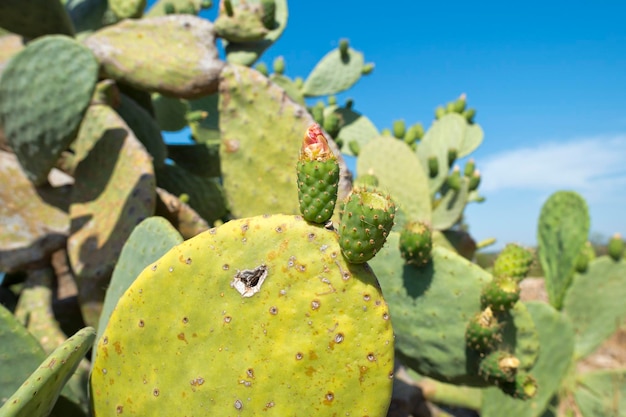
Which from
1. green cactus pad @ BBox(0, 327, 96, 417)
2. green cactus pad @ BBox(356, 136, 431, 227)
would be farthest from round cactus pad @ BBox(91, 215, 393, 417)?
green cactus pad @ BBox(356, 136, 431, 227)

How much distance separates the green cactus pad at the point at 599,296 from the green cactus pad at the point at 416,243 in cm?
180

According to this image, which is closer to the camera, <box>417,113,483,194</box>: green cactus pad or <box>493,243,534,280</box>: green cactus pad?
<box>493,243,534,280</box>: green cactus pad

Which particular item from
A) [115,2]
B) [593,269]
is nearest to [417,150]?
[593,269]

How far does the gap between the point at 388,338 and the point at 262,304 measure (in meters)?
0.24

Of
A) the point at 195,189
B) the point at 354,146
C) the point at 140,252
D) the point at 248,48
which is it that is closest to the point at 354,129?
the point at 354,146

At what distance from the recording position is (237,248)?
1035 millimetres

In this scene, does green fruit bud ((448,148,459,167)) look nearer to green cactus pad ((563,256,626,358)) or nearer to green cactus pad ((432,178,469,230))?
green cactus pad ((432,178,469,230))

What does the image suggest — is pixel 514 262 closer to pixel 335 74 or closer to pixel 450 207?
pixel 450 207

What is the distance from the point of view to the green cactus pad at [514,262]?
194cm

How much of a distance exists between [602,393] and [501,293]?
2.30 meters

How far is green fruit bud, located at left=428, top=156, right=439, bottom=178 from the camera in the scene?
10.7 feet

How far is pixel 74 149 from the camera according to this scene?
2430mm

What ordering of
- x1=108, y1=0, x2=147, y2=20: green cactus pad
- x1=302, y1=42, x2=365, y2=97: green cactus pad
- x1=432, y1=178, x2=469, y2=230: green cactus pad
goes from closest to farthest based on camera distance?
x1=108, y1=0, x2=147, y2=20: green cactus pad < x1=432, y1=178, x2=469, y2=230: green cactus pad < x1=302, y1=42, x2=365, y2=97: green cactus pad

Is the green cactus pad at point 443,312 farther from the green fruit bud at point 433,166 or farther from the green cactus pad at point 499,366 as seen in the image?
the green fruit bud at point 433,166
